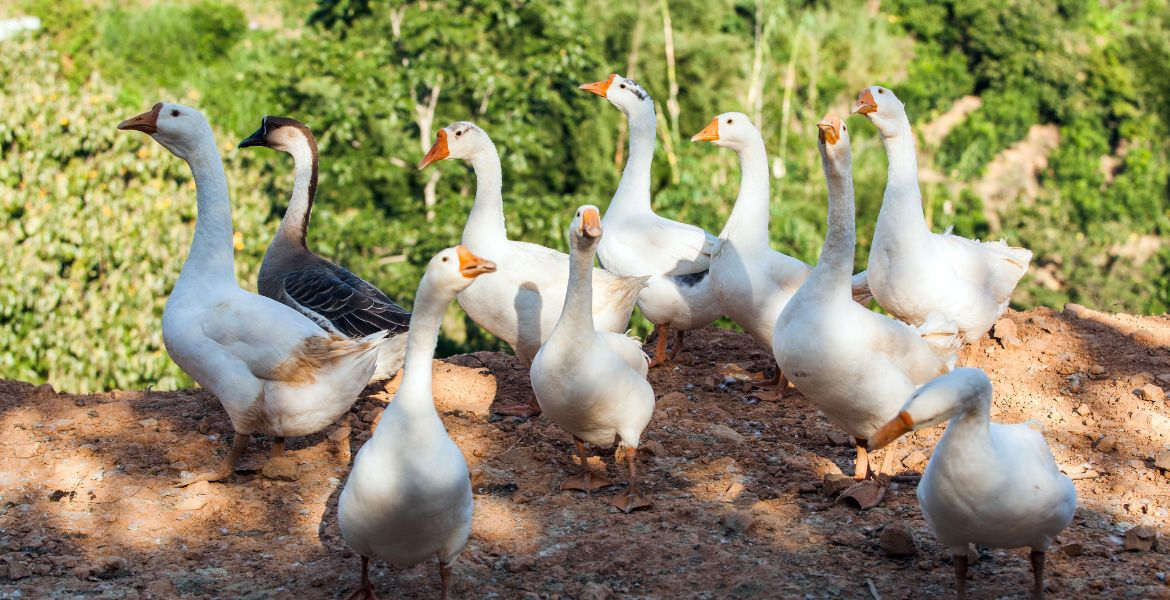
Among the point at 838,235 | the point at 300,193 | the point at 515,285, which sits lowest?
the point at 515,285

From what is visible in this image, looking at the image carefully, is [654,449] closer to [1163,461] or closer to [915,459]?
[915,459]

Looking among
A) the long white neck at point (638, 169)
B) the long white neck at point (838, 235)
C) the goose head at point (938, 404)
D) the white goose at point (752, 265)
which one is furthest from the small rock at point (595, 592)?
the long white neck at point (638, 169)

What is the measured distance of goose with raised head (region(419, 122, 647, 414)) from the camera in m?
6.42

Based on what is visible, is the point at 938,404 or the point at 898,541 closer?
the point at 938,404

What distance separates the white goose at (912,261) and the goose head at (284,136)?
364 centimetres

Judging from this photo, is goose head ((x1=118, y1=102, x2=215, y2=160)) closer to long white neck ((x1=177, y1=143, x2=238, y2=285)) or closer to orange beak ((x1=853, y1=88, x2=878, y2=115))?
long white neck ((x1=177, y1=143, x2=238, y2=285))

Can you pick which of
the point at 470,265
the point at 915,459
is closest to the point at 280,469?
the point at 470,265

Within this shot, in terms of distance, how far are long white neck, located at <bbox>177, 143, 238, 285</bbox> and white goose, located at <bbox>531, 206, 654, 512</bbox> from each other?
5.72 ft

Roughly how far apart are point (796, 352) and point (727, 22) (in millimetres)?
15464

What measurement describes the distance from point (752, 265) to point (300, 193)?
10.1 ft

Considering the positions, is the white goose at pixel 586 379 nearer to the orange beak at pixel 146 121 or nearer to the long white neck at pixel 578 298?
the long white neck at pixel 578 298

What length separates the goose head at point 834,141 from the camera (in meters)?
5.04

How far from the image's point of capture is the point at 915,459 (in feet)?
18.7

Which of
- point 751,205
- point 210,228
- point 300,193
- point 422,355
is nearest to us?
point 422,355
